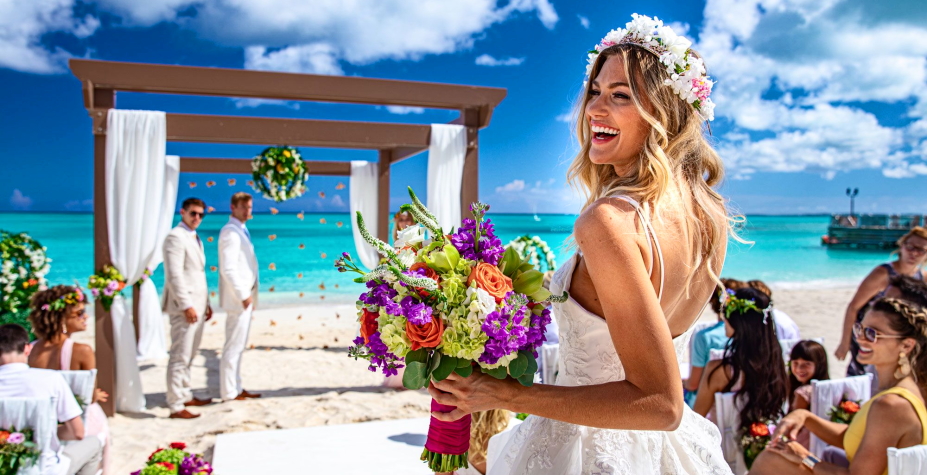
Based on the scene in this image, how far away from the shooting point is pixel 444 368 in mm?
1234

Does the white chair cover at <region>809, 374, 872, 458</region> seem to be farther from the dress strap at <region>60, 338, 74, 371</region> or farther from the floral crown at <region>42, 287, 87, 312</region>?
the floral crown at <region>42, 287, 87, 312</region>

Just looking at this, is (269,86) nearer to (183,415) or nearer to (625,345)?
(183,415)

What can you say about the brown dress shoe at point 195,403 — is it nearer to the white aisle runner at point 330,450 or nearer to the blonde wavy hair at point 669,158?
the white aisle runner at point 330,450

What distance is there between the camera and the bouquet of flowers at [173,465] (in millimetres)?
2930

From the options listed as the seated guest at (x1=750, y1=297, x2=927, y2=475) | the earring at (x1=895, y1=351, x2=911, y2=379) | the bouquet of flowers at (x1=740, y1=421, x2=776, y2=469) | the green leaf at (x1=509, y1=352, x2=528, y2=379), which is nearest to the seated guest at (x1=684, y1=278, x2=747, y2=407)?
the bouquet of flowers at (x1=740, y1=421, x2=776, y2=469)

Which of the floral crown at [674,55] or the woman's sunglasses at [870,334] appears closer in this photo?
the floral crown at [674,55]

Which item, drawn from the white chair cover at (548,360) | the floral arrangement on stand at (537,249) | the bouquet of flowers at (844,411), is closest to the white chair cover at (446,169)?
the floral arrangement on stand at (537,249)

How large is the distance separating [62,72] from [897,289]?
5661 cm

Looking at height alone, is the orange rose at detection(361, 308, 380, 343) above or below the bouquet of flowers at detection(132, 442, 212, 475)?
above

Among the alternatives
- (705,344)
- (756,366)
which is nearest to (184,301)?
(705,344)

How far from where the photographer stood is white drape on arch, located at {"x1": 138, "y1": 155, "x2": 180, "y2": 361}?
258 inches

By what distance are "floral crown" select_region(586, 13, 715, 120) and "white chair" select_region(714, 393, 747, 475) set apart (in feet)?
9.28

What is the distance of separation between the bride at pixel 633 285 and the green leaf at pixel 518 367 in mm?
32

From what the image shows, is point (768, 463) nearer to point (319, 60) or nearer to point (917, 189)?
point (319, 60)
